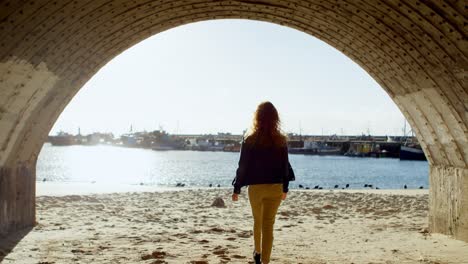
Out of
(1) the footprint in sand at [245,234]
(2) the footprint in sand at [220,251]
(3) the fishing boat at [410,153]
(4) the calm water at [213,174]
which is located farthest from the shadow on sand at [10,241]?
(3) the fishing boat at [410,153]

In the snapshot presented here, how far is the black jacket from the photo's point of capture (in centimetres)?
602

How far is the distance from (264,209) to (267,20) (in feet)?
16.1

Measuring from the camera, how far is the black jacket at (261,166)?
6.02 metres

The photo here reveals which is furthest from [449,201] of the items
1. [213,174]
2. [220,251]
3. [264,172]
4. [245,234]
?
[213,174]

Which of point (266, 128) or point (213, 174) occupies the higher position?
point (266, 128)

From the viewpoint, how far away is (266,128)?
6133 mm

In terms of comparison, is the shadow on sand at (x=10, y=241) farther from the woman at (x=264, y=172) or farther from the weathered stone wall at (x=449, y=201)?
the weathered stone wall at (x=449, y=201)

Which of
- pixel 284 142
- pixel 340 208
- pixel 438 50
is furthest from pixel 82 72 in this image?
pixel 340 208

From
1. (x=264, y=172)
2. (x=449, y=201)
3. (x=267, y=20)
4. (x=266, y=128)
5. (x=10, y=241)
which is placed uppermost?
(x=267, y=20)

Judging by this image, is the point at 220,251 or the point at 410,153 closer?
the point at 220,251


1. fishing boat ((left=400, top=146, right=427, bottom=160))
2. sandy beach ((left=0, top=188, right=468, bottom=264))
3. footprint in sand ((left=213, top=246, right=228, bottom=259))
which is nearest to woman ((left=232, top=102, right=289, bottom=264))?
sandy beach ((left=0, top=188, right=468, bottom=264))

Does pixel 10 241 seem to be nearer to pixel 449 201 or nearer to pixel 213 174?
pixel 449 201

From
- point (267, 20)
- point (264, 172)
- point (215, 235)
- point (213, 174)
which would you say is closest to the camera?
point (264, 172)

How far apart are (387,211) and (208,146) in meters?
173
